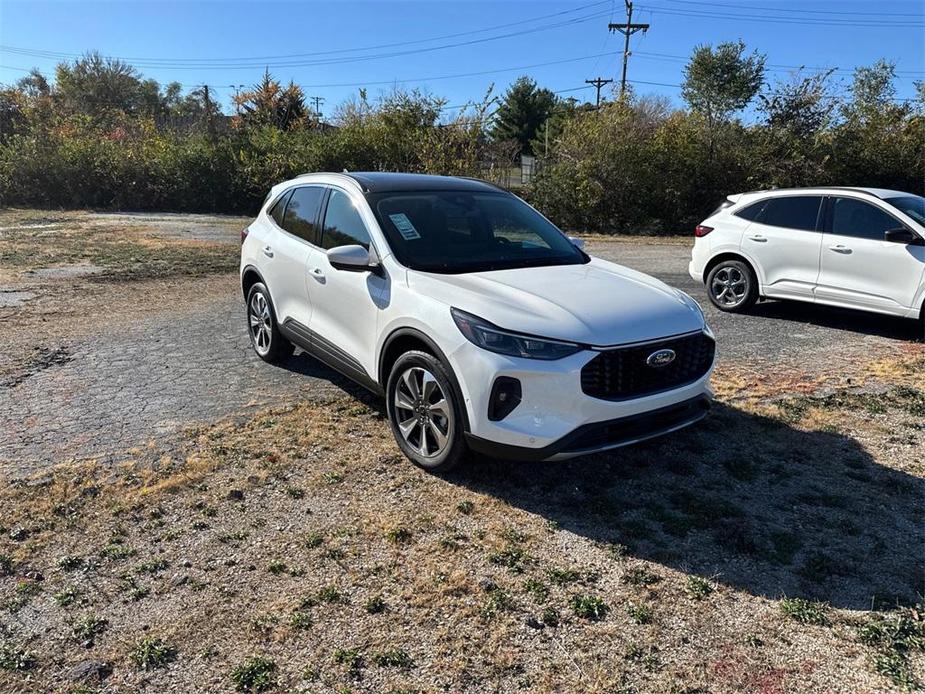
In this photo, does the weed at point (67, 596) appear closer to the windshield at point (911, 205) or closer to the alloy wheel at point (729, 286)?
the alloy wheel at point (729, 286)

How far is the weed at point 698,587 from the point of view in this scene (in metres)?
2.93

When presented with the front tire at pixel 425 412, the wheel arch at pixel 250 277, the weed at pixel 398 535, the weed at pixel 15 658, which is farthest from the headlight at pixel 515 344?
the wheel arch at pixel 250 277

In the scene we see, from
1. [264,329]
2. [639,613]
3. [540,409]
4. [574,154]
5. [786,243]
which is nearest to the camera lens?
[639,613]

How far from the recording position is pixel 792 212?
7934 mm

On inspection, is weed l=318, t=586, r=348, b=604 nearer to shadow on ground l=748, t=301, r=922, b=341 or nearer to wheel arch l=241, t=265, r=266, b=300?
wheel arch l=241, t=265, r=266, b=300

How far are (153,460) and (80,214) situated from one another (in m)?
22.3

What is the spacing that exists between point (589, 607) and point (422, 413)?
154 centimetres

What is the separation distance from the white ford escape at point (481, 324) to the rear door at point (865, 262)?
3.95 meters

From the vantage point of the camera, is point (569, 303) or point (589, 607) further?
point (569, 303)

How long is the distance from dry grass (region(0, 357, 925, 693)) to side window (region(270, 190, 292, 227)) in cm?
220

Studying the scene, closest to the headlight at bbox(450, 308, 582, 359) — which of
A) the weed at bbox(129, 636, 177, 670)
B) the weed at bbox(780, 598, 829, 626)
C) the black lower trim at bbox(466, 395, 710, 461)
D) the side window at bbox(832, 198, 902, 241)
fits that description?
the black lower trim at bbox(466, 395, 710, 461)

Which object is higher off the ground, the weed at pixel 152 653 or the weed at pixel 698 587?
the weed at pixel 698 587

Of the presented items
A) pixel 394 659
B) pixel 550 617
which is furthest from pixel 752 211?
pixel 394 659

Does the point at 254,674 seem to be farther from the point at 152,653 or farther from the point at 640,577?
the point at 640,577
